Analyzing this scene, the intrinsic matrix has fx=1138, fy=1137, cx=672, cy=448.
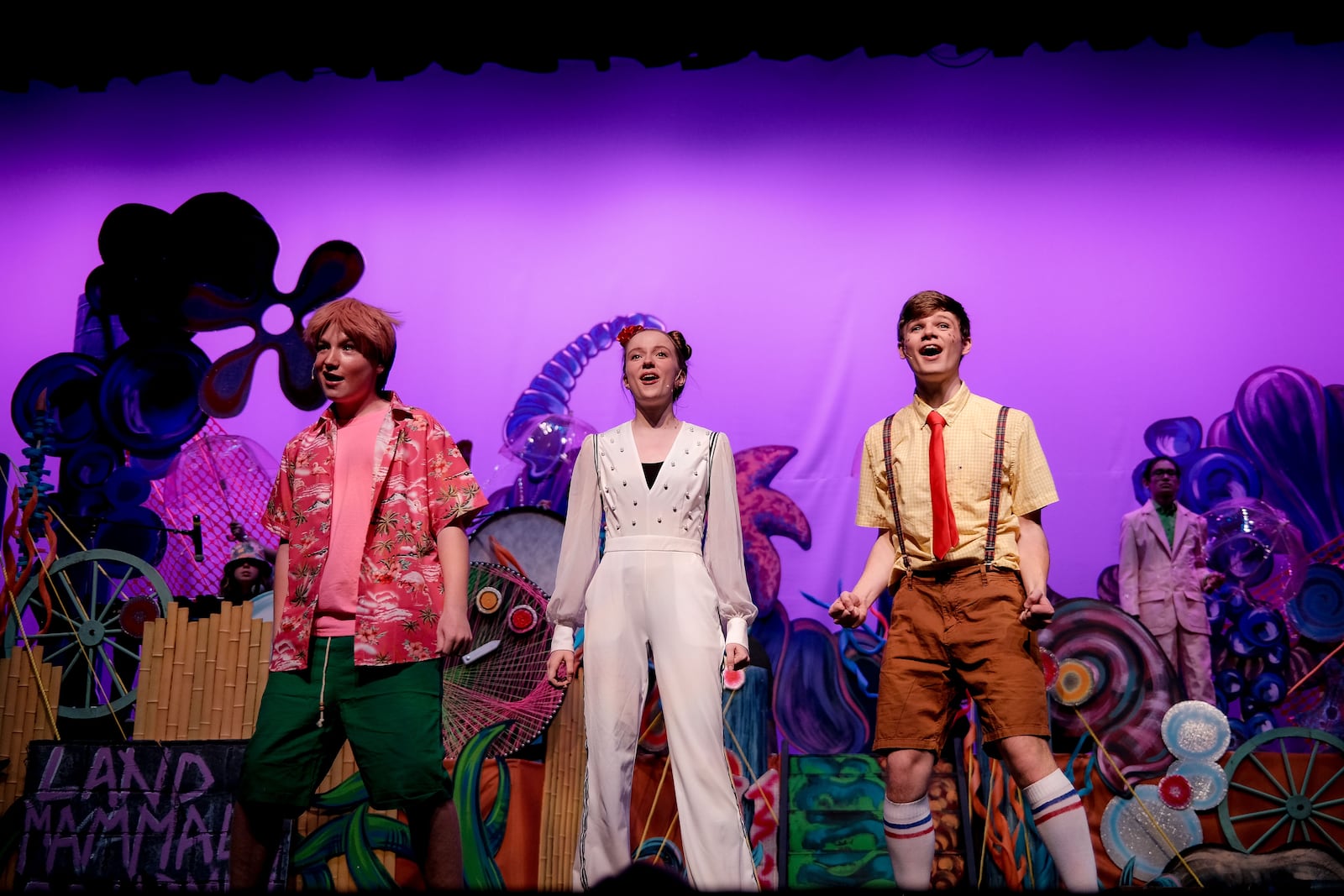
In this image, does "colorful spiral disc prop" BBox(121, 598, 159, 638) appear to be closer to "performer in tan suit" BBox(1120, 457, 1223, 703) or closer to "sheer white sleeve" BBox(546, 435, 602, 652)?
"sheer white sleeve" BBox(546, 435, 602, 652)

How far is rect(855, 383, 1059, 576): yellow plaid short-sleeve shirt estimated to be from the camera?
2.93 meters

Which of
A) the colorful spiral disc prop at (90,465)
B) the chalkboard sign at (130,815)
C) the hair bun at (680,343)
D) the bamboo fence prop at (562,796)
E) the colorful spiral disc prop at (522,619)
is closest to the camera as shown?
the hair bun at (680,343)

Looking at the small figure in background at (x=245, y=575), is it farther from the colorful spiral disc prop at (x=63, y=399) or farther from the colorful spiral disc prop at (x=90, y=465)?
the colorful spiral disc prop at (x=63, y=399)

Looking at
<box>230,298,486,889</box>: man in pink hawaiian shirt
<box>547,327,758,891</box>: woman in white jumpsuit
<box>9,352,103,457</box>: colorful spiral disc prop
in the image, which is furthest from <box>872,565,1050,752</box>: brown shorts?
<box>9,352,103,457</box>: colorful spiral disc prop

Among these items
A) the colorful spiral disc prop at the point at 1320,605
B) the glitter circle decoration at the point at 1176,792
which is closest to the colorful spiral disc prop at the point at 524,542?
the glitter circle decoration at the point at 1176,792

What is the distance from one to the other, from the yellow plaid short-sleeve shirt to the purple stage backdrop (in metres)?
1.27

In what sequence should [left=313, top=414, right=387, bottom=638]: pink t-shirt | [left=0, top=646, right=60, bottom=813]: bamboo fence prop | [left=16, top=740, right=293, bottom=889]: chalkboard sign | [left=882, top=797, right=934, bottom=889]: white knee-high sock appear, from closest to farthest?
[left=313, top=414, right=387, bottom=638]: pink t-shirt < [left=882, top=797, right=934, bottom=889]: white knee-high sock < [left=16, top=740, right=293, bottom=889]: chalkboard sign < [left=0, top=646, right=60, bottom=813]: bamboo fence prop

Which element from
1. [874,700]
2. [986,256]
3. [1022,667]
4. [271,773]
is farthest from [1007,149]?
[271,773]

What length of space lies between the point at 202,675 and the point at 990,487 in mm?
2633

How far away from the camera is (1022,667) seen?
278cm

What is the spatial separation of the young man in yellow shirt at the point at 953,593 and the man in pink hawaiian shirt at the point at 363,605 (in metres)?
0.99

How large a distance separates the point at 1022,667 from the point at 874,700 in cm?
137

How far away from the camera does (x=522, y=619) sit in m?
3.98

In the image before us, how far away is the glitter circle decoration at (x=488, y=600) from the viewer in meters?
4.00
